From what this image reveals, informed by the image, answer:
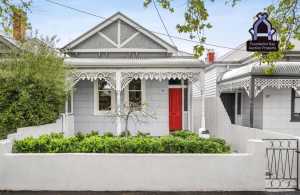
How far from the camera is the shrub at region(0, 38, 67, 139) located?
8.67 m

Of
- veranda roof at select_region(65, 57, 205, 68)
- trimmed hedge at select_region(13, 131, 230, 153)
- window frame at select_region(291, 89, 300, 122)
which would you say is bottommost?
trimmed hedge at select_region(13, 131, 230, 153)

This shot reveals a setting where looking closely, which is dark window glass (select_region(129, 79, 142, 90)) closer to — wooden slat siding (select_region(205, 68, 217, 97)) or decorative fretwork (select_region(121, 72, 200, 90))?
decorative fretwork (select_region(121, 72, 200, 90))

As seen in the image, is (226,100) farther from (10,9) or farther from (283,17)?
(10,9)

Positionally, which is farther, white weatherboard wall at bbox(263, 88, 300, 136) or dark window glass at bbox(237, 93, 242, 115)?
dark window glass at bbox(237, 93, 242, 115)

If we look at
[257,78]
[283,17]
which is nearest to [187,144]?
[283,17]

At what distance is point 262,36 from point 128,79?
23.0 ft

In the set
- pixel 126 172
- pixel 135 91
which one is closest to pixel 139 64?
pixel 135 91

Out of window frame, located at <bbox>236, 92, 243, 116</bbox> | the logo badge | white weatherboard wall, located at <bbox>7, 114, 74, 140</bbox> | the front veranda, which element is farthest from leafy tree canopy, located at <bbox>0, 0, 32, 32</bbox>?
window frame, located at <bbox>236, 92, 243, 116</bbox>

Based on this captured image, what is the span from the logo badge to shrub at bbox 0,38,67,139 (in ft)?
21.0

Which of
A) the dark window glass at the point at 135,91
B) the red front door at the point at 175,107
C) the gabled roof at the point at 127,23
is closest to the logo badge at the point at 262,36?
the dark window glass at the point at 135,91

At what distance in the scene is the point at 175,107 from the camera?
14.7m

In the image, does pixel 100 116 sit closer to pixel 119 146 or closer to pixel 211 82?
pixel 119 146

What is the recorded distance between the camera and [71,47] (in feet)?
49.2

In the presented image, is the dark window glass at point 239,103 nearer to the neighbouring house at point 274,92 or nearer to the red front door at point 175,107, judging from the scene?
the neighbouring house at point 274,92
